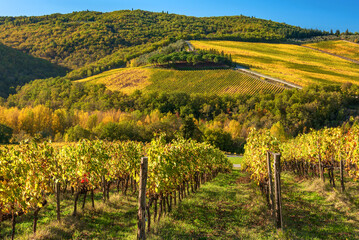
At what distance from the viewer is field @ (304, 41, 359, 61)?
134 m

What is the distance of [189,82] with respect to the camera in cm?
10575

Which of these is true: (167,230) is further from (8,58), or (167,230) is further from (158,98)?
(8,58)

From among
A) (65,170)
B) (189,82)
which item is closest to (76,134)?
(65,170)

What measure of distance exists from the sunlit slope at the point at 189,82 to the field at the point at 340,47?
7134 centimetres

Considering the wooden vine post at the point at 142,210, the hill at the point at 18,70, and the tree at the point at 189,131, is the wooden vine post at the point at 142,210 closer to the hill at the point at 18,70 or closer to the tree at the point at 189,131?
the tree at the point at 189,131

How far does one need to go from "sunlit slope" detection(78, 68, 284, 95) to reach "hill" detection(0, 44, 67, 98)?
44.4 meters

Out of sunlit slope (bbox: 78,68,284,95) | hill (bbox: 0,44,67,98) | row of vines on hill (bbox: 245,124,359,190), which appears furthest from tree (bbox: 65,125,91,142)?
hill (bbox: 0,44,67,98)

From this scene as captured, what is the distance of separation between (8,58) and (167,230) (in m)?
168

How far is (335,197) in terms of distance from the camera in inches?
475

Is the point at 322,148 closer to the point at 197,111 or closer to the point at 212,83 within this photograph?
the point at 197,111

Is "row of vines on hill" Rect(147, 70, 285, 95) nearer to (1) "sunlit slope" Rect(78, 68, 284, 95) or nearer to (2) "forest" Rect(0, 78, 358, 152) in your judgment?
(1) "sunlit slope" Rect(78, 68, 284, 95)

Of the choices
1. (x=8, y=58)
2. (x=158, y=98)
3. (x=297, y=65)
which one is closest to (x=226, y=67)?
(x=297, y=65)

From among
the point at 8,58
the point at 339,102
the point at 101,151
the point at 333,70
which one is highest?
the point at 8,58

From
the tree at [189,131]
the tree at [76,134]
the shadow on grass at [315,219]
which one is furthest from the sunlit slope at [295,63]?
the shadow on grass at [315,219]
